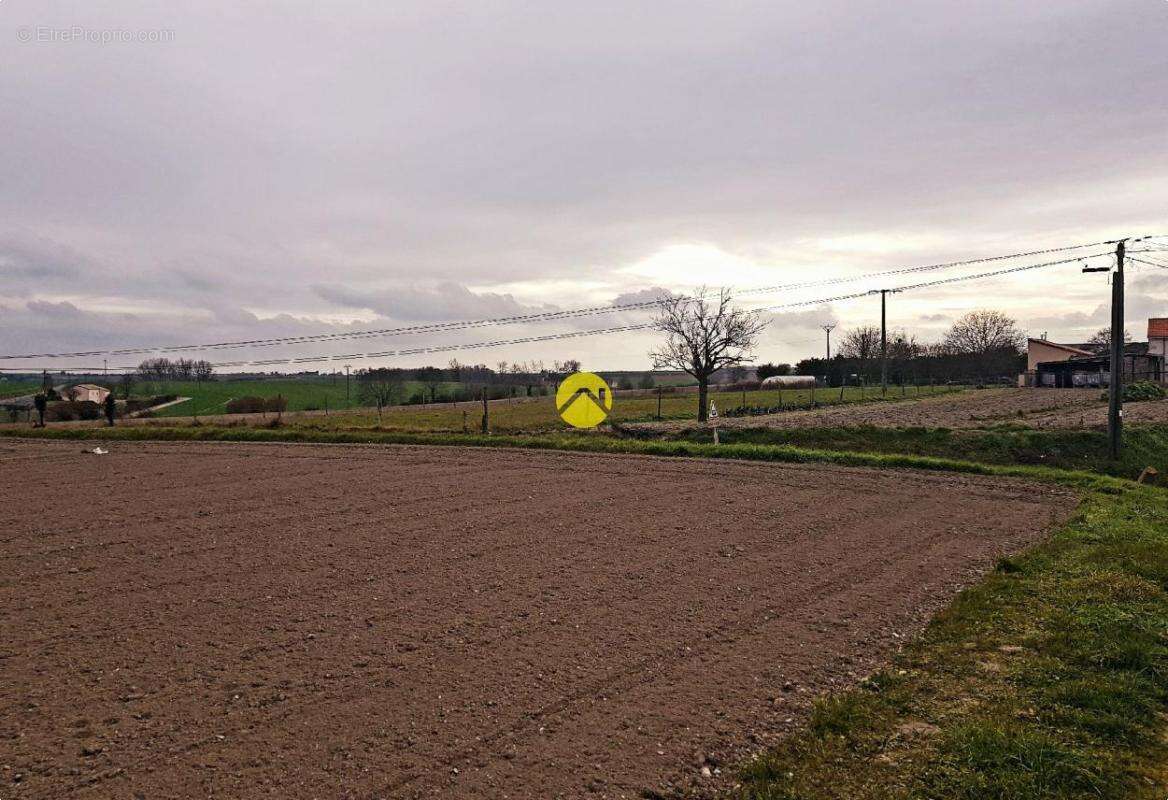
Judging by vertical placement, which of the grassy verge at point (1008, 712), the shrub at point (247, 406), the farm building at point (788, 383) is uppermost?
the farm building at point (788, 383)

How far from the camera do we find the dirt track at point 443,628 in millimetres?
4266

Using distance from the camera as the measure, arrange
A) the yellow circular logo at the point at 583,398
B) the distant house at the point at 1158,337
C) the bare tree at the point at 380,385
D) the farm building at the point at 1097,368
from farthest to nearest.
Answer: the distant house at the point at 1158,337
the farm building at the point at 1097,368
the bare tree at the point at 380,385
the yellow circular logo at the point at 583,398

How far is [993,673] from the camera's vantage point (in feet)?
17.7

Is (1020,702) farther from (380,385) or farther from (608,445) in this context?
(380,385)

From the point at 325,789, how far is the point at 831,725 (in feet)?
10.3

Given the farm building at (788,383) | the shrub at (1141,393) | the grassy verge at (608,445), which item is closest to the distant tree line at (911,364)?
the farm building at (788,383)

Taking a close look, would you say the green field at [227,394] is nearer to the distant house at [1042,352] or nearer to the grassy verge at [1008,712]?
the grassy verge at [1008,712]

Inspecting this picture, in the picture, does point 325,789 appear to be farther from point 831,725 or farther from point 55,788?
point 831,725

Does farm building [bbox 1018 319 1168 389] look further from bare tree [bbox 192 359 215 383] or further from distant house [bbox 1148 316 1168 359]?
bare tree [bbox 192 359 215 383]

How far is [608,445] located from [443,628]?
15312 millimetres

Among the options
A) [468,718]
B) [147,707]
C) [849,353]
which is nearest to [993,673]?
[468,718]

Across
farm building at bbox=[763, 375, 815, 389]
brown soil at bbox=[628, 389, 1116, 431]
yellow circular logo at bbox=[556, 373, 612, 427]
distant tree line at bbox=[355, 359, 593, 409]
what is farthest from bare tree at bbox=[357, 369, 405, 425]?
farm building at bbox=[763, 375, 815, 389]

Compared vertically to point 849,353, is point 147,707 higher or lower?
lower

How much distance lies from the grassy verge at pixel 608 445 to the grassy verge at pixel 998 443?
5.19ft
